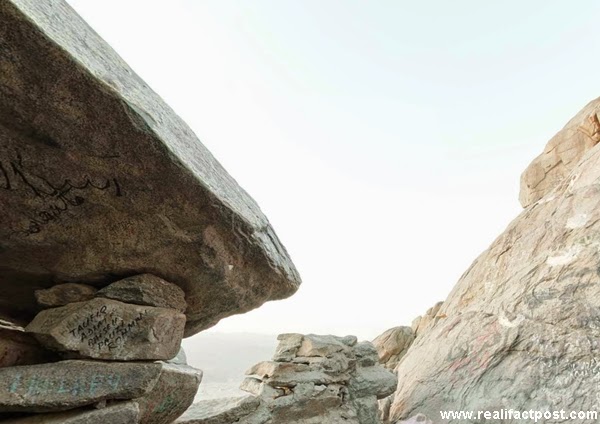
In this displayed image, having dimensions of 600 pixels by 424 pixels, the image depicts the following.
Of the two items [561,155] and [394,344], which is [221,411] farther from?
[561,155]

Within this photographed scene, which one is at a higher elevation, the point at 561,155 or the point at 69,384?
the point at 561,155

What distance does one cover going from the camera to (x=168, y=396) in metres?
5.93

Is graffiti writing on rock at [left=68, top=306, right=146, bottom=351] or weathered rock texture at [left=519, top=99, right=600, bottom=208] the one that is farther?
weathered rock texture at [left=519, top=99, right=600, bottom=208]

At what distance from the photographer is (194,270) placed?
5426mm

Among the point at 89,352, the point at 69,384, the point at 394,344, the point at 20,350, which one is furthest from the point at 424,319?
the point at 20,350

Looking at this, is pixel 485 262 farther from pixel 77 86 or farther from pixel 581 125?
pixel 77 86

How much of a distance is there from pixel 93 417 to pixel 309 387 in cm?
534

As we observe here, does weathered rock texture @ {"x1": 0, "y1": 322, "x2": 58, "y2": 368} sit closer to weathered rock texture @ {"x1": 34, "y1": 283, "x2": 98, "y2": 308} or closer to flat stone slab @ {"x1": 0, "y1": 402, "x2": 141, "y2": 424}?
weathered rock texture @ {"x1": 34, "y1": 283, "x2": 98, "y2": 308}

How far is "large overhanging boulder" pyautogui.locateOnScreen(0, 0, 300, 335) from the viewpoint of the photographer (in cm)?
338

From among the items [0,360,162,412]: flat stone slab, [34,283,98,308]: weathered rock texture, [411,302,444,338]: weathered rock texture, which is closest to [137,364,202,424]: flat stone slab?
[0,360,162,412]: flat stone slab

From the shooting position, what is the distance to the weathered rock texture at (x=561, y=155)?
65.5ft

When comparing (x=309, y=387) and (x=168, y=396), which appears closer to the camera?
(x=168, y=396)

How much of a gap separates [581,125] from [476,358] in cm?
1727

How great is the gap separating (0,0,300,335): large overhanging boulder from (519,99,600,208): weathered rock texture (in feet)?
66.3
